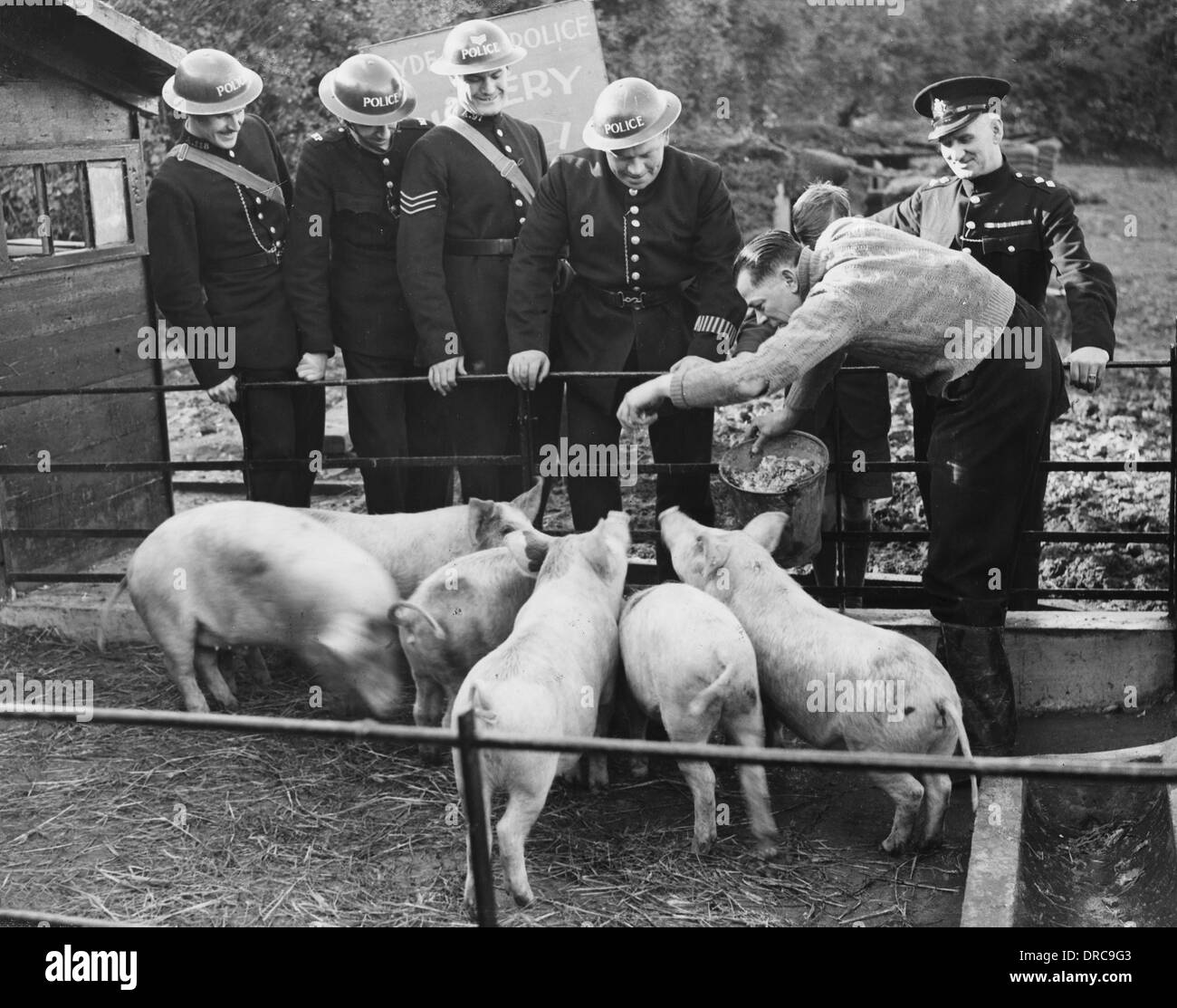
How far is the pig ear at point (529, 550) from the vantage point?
15.6 feet

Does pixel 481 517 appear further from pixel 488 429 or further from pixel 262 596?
pixel 488 429

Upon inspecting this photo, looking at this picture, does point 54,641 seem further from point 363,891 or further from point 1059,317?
point 1059,317

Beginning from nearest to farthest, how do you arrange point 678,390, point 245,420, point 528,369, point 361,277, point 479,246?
1. point 678,390
2. point 528,369
3. point 245,420
4. point 479,246
5. point 361,277

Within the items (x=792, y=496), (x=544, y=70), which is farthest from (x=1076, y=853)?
(x=544, y=70)

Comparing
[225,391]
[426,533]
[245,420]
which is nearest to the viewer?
[426,533]

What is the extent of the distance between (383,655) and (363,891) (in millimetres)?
927

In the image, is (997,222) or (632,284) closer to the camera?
(997,222)

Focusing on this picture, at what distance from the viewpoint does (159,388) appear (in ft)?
19.8

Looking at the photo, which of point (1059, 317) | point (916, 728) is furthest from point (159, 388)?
point (1059, 317)

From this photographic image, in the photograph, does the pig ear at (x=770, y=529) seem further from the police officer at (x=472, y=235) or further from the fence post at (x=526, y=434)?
the police officer at (x=472, y=235)

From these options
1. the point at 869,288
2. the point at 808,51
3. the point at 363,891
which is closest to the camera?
the point at 363,891

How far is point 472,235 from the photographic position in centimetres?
615

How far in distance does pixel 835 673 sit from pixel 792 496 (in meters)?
0.71
